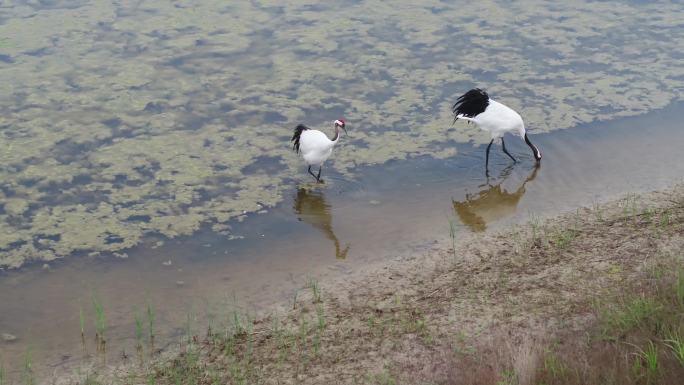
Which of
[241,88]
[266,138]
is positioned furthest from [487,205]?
[241,88]

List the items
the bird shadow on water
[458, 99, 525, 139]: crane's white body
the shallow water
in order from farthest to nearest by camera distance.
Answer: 1. [458, 99, 525, 139]: crane's white body
2. the bird shadow on water
3. the shallow water

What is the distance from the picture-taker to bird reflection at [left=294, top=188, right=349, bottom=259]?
784 cm

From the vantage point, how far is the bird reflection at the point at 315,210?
25.7ft

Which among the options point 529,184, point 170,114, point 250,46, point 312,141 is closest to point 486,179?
point 529,184

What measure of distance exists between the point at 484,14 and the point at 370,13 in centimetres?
186

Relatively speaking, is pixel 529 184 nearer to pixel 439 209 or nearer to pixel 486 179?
pixel 486 179

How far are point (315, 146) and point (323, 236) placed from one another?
1.16 meters

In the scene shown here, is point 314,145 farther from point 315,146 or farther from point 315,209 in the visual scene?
point 315,209

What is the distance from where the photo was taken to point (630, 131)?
389 inches

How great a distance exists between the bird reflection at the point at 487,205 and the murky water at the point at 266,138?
0.03m

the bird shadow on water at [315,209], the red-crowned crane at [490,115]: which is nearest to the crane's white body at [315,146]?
the bird shadow on water at [315,209]

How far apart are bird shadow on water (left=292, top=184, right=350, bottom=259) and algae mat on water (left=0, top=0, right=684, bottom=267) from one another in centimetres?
31

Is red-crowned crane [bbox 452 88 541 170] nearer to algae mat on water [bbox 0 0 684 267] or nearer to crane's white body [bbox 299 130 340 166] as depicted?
algae mat on water [bbox 0 0 684 267]

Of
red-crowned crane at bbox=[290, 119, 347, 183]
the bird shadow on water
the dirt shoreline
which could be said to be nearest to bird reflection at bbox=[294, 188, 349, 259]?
the bird shadow on water
